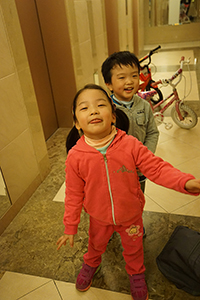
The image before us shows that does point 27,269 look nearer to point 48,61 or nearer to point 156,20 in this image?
point 48,61

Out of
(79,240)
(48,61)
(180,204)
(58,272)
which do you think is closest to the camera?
(58,272)

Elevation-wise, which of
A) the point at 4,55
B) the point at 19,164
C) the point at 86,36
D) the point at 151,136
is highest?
the point at 4,55

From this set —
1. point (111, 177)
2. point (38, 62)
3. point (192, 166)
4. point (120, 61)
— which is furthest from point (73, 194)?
point (38, 62)

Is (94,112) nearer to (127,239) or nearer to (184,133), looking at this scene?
(127,239)

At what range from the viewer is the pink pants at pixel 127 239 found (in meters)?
1.22

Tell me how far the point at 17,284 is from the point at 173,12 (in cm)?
909

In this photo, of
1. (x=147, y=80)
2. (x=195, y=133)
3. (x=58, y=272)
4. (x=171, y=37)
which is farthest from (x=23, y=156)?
(x=171, y=37)

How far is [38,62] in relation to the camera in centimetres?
302

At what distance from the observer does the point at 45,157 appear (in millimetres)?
2443

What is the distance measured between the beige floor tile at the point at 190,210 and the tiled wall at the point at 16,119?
3.96 feet

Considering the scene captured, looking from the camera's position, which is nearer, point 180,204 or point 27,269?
point 27,269

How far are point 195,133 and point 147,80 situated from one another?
104 cm

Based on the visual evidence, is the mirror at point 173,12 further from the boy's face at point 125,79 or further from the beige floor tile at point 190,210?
the boy's face at point 125,79

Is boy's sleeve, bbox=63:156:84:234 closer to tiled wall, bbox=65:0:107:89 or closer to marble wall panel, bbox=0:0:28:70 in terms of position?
marble wall panel, bbox=0:0:28:70
